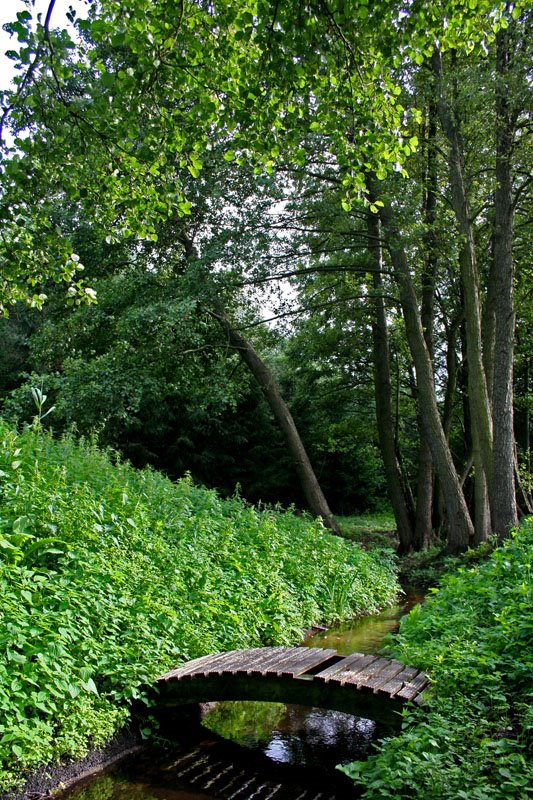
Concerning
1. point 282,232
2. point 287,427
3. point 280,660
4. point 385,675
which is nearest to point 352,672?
point 385,675

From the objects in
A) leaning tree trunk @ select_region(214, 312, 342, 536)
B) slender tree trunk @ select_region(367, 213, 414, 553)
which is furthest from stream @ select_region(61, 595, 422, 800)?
slender tree trunk @ select_region(367, 213, 414, 553)

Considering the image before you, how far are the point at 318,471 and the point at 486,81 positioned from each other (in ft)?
63.0

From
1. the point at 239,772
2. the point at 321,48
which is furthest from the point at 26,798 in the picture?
the point at 321,48

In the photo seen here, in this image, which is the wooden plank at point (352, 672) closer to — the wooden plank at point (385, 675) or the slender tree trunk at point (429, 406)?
the wooden plank at point (385, 675)

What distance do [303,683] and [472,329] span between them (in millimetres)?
9237

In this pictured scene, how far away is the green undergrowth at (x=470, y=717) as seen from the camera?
3.27m

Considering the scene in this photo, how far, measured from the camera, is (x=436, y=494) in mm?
20281

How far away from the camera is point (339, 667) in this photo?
5176 mm

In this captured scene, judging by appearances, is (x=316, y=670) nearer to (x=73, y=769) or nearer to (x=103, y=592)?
(x=103, y=592)

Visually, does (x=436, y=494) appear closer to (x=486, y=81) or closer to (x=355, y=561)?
(x=355, y=561)

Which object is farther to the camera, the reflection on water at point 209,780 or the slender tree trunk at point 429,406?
the slender tree trunk at point 429,406

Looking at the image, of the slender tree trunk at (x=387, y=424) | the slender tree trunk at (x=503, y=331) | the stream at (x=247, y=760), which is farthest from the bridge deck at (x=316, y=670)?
the slender tree trunk at (x=387, y=424)

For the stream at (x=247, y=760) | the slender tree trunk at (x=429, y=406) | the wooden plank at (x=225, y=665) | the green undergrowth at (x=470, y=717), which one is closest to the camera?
the green undergrowth at (x=470, y=717)

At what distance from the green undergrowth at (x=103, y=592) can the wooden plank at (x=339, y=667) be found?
4.51ft
